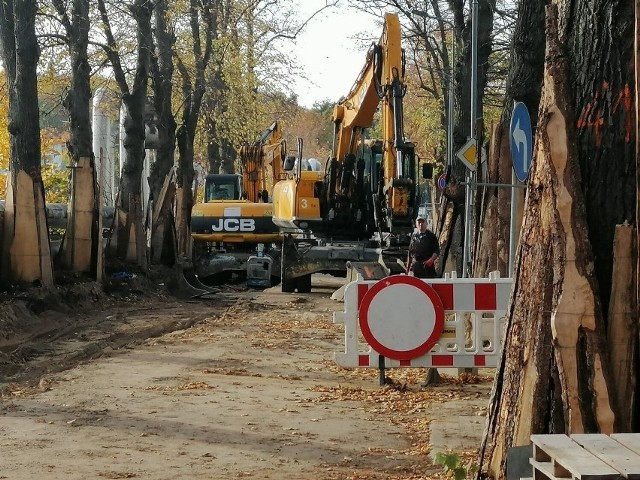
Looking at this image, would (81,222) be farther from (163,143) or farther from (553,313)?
(553,313)

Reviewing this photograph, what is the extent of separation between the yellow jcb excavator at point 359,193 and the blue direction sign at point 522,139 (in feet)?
37.9

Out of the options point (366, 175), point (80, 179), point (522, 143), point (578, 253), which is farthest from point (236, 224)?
point (578, 253)

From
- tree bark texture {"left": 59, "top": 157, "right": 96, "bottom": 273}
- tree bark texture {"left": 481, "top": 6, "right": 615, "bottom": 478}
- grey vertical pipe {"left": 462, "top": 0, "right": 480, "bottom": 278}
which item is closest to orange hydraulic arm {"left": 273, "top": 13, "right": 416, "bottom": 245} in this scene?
grey vertical pipe {"left": 462, "top": 0, "right": 480, "bottom": 278}

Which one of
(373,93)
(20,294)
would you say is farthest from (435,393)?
(373,93)

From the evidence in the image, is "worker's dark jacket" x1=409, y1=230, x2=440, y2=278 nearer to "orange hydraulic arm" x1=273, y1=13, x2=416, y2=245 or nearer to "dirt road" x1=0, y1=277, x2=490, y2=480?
"orange hydraulic arm" x1=273, y1=13, x2=416, y2=245

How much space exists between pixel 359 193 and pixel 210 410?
1741 cm

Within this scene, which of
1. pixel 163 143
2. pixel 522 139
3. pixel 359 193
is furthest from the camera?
pixel 163 143

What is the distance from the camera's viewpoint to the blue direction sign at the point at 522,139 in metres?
11.2

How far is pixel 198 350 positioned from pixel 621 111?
10078 millimetres

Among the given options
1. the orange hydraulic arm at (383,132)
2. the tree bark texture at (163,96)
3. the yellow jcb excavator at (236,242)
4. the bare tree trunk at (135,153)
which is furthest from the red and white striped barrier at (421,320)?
the tree bark texture at (163,96)

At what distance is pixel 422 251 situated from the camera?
21.6 m

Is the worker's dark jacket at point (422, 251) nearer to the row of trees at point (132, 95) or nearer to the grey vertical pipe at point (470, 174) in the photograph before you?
the grey vertical pipe at point (470, 174)

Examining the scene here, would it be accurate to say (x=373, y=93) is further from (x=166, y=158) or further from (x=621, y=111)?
(x=621, y=111)

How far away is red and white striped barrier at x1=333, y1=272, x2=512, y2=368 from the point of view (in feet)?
36.9
